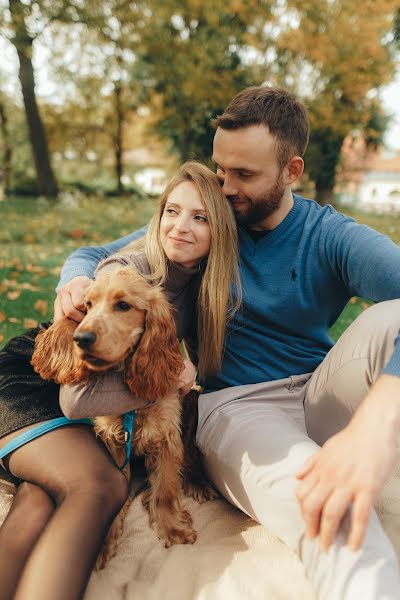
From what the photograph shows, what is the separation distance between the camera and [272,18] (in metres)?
11.7

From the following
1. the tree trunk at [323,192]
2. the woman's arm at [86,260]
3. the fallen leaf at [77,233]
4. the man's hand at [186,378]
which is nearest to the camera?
the man's hand at [186,378]

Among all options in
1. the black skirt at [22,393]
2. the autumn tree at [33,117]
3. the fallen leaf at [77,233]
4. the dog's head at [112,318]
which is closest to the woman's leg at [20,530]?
the black skirt at [22,393]

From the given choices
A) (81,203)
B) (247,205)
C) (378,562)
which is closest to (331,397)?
(378,562)

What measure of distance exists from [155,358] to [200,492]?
3.11 ft

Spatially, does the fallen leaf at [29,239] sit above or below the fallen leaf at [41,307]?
above

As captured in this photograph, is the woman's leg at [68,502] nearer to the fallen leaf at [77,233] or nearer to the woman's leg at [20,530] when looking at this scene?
the woman's leg at [20,530]

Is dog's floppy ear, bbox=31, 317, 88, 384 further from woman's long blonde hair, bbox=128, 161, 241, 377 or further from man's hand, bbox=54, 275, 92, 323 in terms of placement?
woman's long blonde hair, bbox=128, 161, 241, 377

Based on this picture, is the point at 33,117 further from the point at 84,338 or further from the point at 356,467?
the point at 356,467

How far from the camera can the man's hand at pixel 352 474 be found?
163 cm

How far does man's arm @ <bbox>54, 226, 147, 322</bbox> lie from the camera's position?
93.1 inches

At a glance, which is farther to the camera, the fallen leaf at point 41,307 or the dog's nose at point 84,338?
the fallen leaf at point 41,307

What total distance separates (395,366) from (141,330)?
1.10 meters

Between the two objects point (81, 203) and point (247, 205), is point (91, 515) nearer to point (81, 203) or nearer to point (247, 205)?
point (247, 205)

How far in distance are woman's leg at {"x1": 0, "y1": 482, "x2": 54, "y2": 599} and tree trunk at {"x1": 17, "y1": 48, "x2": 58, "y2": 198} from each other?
14360 mm
